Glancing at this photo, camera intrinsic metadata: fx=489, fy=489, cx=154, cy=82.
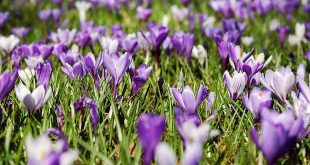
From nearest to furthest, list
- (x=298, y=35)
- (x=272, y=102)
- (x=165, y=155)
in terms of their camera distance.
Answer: (x=165, y=155) < (x=272, y=102) < (x=298, y=35)

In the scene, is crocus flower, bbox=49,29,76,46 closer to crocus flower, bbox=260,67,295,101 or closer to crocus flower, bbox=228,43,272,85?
crocus flower, bbox=228,43,272,85

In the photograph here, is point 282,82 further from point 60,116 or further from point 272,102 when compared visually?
point 60,116

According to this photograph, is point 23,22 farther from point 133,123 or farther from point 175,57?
point 133,123

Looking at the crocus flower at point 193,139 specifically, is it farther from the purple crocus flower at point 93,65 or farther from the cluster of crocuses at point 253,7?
the cluster of crocuses at point 253,7

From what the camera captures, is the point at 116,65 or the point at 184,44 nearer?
the point at 116,65

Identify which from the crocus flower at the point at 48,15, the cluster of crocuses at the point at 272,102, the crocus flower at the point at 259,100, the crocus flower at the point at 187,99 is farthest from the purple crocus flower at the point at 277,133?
the crocus flower at the point at 48,15

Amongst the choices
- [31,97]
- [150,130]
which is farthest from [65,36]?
[150,130]

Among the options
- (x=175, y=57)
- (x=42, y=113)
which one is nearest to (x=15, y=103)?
(x=42, y=113)
